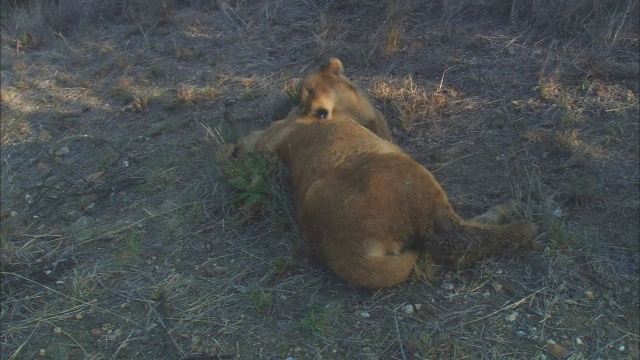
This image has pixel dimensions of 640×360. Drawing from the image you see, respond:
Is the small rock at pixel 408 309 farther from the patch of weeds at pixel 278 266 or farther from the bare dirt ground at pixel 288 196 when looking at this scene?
the patch of weeds at pixel 278 266

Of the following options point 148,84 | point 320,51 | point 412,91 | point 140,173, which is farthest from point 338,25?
point 140,173

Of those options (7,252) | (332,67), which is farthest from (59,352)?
(332,67)

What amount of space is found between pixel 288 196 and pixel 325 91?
3.36ft

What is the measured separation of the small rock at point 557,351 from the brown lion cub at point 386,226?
2.15 feet

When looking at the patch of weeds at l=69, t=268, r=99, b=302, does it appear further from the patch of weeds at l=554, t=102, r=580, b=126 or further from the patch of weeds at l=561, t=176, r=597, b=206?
the patch of weeds at l=554, t=102, r=580, b=126

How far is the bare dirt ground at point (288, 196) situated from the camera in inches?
132

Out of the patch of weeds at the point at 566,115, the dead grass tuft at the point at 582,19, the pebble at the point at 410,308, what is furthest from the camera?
the dead grass tuft at the point at 582,19

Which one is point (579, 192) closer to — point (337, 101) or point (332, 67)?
point (337, 101)

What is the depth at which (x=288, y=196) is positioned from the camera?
431 centimetres

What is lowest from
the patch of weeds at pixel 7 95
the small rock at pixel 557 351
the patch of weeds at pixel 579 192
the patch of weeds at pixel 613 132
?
the patch of weeds at pixel 7 95

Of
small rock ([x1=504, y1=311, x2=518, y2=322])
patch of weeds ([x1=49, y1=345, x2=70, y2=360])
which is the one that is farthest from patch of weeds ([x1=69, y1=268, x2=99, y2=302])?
small rock ([x1=504, y1=311, x2=518, y2=322])

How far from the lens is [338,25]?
6.71 metres

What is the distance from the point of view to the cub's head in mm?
4773

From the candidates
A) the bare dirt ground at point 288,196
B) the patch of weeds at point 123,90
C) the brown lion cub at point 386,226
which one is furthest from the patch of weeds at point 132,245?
the patch of weeds at point 123,90
